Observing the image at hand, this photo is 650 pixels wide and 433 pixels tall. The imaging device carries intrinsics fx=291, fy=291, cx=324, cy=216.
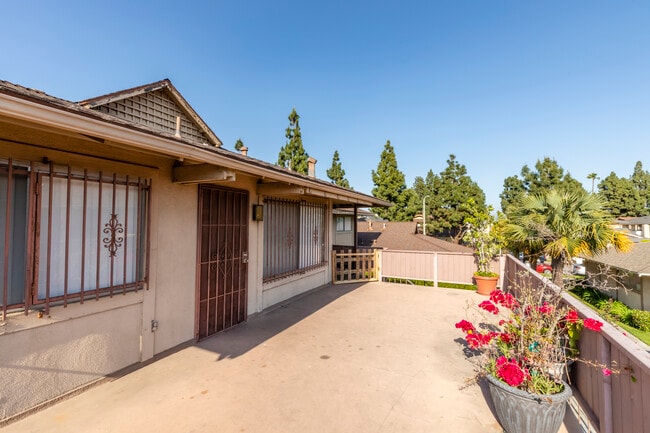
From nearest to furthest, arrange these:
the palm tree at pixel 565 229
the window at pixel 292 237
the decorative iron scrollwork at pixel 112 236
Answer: the decorative iron scrollwork at pixel 112 236, the window at pixel 292 237, the palm tree at pixel 565 229

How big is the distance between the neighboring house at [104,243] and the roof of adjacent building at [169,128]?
0.05ft

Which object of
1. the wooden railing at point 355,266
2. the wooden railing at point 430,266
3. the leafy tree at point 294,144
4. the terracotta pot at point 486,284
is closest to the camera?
the terracotta pot at point 486,284

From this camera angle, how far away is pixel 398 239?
1650 cm

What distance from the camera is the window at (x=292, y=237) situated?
21.2ft

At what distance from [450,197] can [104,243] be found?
3542 centimetres

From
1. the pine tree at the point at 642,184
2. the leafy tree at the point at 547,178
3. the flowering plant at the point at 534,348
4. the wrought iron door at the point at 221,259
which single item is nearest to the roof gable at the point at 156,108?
the wrought iron door at the point at 221,259

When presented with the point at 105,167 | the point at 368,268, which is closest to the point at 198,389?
the point at 105,167

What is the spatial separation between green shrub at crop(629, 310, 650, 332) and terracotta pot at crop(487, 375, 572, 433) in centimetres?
1668

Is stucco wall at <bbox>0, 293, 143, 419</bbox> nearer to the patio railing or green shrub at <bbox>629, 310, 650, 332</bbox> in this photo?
the patio railing

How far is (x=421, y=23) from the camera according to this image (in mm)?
10625

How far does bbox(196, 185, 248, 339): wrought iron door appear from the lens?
4.62 meters

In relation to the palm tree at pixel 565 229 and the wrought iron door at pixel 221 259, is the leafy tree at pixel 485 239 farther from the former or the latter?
the wrought iron door at pixel 221 259

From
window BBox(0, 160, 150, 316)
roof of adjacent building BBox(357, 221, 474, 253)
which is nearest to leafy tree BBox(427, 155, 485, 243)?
roof of adjacent building BBox(357, 221, 474, 253)

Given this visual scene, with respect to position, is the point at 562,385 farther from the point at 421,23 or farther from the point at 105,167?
the point at 421,23
